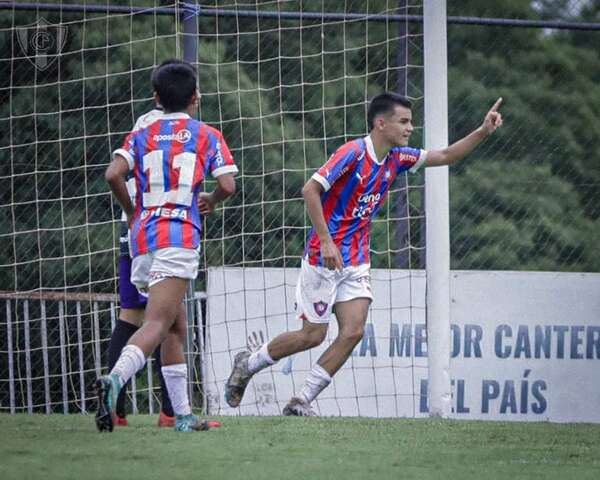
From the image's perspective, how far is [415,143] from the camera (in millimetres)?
11312

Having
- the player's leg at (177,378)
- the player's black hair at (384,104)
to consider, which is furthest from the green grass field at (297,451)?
the player's black hair at (384,104)

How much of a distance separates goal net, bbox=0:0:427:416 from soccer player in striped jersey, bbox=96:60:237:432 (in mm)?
3039

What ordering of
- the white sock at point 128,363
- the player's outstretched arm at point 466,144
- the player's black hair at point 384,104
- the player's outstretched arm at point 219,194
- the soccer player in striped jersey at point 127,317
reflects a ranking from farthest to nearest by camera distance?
the player's black hair at point 384,104 → the player's outstretched arm at point 466,144 → the soccer player in striped jersey at point 127,317 → the player's outstretched arm at point 219,194 → the white sock at point 128,363

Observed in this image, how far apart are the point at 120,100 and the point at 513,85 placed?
486cm

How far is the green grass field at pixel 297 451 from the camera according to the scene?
4398 mm

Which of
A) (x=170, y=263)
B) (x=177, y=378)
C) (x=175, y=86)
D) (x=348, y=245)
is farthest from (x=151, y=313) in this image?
(x=348, y=245)

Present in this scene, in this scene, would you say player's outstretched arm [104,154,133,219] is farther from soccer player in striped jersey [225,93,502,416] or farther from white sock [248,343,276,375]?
white sock [248,343,276,375]

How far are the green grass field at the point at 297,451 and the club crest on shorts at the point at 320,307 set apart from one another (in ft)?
2.38

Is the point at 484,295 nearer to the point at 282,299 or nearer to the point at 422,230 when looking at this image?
the point at 422,230

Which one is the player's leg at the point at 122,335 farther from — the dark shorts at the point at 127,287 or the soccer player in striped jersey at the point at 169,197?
the soccer player in striped jersey at the point at 169,197

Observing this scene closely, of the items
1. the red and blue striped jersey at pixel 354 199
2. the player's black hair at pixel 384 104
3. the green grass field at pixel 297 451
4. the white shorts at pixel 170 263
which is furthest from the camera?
the player's black hair at pixel 384 104

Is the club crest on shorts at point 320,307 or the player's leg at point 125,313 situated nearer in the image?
the player's leg at point 125,313

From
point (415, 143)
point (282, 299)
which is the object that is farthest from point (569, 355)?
point (415, 143)

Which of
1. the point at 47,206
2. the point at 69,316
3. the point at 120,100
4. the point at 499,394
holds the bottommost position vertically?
the point at 499,394
